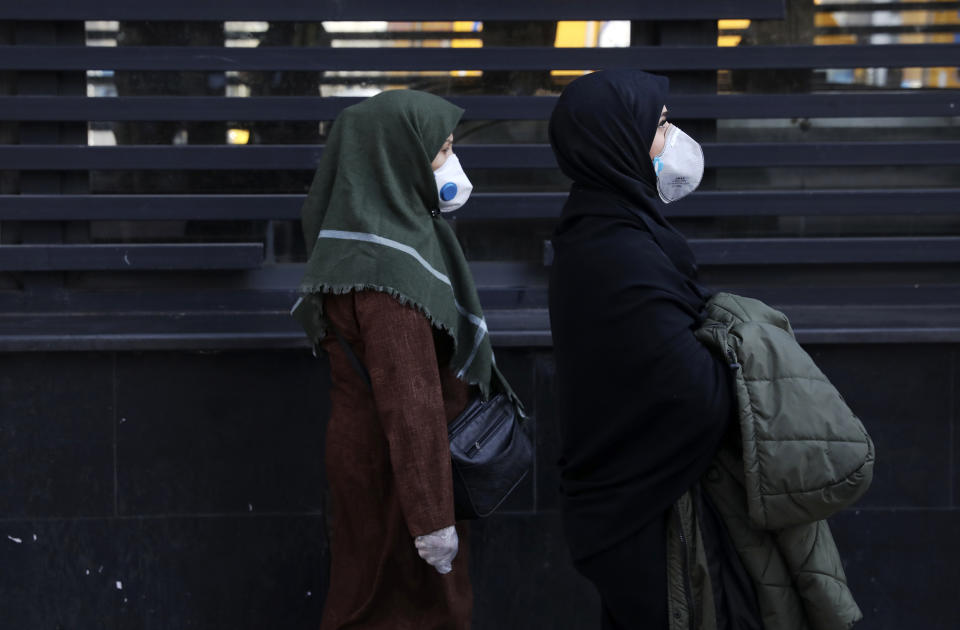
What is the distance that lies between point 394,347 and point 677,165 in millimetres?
850

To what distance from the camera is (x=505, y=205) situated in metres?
4.19

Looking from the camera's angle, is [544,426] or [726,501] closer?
[726,501]

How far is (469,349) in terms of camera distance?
3.14 meters

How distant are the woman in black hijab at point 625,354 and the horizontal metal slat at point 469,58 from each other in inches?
61.3

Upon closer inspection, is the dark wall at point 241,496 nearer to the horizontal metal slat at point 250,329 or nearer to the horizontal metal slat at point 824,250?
the horizontal metal slat at point 250,329

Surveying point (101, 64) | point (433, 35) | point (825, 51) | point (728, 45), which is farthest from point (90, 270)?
point (825, 51)

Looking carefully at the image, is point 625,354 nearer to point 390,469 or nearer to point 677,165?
point 677,165

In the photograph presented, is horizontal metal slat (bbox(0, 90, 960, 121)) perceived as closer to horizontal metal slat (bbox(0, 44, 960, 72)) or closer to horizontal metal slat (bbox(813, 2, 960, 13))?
horizontal metal slat (bbox(0, 44, 960, 72))

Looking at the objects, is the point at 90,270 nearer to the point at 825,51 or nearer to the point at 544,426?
the point at 544,426

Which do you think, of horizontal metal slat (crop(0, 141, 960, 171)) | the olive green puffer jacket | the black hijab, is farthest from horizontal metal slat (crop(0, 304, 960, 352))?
the olive green puffer jacket

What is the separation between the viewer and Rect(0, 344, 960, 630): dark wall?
4004mm

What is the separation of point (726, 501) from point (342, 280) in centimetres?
112

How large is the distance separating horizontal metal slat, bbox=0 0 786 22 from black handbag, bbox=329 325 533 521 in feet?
5.17

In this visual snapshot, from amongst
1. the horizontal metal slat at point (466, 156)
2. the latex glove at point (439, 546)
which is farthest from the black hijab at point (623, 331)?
the horizontal metal slat at point (466, 156)
